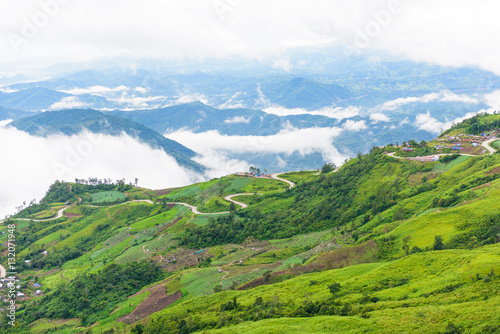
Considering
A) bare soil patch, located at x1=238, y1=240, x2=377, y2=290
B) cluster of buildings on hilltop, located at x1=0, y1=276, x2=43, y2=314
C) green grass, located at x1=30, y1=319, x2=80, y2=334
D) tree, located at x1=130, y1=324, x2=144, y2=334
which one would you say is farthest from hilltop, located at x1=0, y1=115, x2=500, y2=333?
cluster of buildings on hilltop, located at x1=0, y1=276, x2=43, y2=314

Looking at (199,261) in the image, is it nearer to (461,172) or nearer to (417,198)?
(417,198)

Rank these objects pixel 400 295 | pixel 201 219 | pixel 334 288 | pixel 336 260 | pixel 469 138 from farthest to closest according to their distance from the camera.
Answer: pixel 469 138 → pixel 201 219 → pixel 336 260 → pixel 334 288 → pixel 400 295

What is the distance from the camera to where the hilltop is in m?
58.4

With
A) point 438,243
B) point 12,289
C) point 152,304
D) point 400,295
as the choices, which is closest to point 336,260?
point 438,243

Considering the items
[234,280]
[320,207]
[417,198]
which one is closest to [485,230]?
[417,198]

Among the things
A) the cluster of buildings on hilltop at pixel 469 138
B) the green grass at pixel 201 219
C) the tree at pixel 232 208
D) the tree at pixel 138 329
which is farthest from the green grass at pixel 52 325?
the cluster of buildings on hilltop at pixel 469 138

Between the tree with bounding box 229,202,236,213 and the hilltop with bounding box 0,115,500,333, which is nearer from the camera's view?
the hilltop with bounding box 0,115,500,333

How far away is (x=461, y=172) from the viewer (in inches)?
5231

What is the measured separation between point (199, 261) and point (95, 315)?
129ft

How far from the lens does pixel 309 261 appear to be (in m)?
102

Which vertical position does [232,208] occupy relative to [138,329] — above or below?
above

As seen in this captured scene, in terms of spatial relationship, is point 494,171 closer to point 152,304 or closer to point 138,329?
point 152,304

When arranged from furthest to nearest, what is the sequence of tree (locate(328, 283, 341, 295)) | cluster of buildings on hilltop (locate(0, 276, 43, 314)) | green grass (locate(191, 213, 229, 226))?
1. green grass (locate(191, 213, 229, 226))
2. cluster of buildings on hilltop (locate(0, 276, 43, 314))
3. tree (locate(328, 283, 341, 295))

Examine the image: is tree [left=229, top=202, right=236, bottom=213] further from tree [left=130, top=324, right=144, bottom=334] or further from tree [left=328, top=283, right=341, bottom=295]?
tree [left=328, top=283, right=341, bottom=295]
